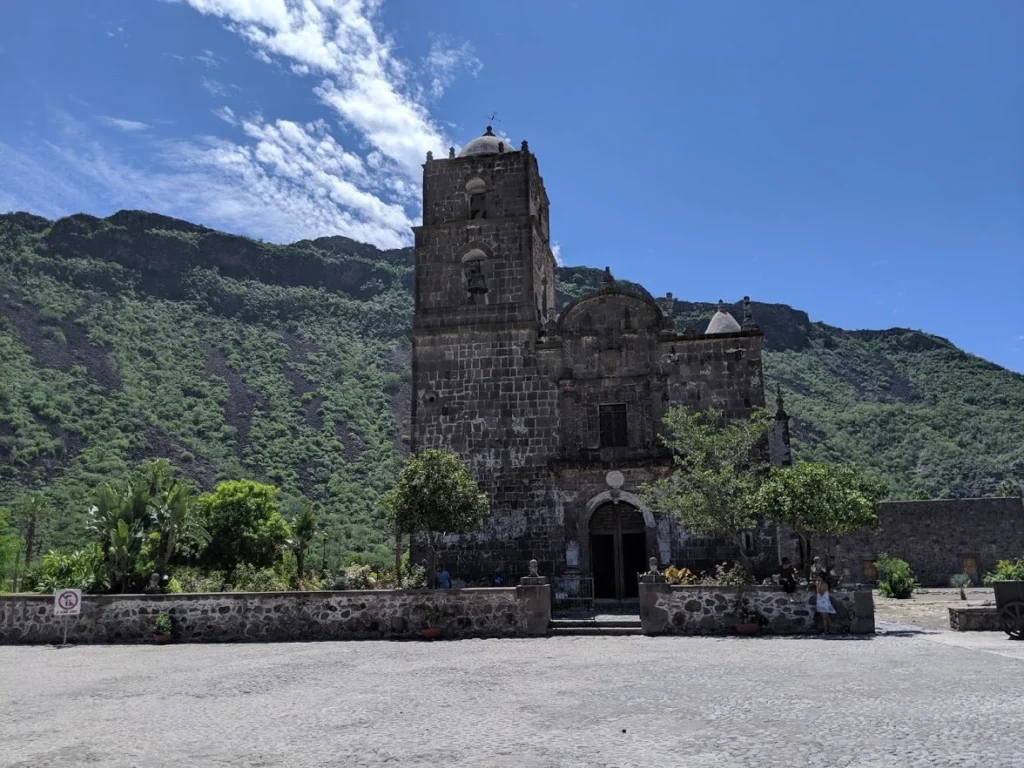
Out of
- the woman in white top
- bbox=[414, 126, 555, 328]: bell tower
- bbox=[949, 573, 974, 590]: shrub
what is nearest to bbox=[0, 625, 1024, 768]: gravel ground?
the woman in white top

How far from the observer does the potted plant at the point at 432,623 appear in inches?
711

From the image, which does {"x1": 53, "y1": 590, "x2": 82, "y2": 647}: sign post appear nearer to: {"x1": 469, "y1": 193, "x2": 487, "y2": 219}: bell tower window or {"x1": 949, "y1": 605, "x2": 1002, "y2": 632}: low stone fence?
{"x1": 469, "y1": 193, "x2": 487, "y2": 219}: bell tower window

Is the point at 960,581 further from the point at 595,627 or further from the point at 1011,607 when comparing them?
the point at 595,627

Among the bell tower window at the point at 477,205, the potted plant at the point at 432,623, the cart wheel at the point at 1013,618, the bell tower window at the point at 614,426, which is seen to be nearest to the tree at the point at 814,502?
the cart wheel at the point at 1013,618

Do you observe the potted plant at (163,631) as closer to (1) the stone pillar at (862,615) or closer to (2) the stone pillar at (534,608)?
(2) the stone pillar at (534,608)

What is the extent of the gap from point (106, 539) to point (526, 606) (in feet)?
43.5

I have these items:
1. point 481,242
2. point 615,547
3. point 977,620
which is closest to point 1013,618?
point 977,620

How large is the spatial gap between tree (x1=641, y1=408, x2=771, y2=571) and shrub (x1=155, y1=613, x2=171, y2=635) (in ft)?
43.0

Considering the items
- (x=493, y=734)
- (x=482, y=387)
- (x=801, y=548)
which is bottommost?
(x=493, y=734)

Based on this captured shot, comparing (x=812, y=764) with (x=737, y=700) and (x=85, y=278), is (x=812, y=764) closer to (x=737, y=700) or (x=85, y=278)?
(x=737, y=700)

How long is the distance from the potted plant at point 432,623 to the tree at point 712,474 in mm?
7073

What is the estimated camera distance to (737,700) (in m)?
9.48

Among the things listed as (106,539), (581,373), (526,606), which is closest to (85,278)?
(106,539)

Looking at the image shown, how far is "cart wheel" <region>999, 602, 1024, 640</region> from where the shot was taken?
54.1 feet
